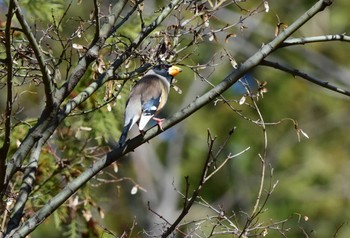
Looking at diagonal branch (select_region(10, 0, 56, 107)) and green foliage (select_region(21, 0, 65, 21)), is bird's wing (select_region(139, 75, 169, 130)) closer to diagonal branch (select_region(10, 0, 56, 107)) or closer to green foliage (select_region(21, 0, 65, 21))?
green foliage (select_region(21, 0, 65, 21))

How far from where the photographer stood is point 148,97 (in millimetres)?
5758

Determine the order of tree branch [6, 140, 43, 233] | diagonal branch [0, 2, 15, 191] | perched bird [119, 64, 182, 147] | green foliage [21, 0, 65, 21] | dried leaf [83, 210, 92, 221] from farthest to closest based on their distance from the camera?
1. dried leaf [83, 210, 92, 221]
2. green foliage [21, 0, 65, 21]
3. perched bird [119, 64, 182, 147]
4. tree branch [6, 140, 43, 233]
5. diagonal branch [0, 2, 15, 191]

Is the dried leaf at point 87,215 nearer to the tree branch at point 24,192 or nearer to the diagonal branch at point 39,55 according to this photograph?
the tree branch at point 24,192

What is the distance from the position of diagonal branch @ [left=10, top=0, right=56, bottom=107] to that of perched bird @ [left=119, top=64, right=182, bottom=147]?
0.93 meters

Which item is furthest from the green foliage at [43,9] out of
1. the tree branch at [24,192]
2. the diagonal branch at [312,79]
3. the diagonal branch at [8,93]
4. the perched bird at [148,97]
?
the diagonal branch at [312,79]

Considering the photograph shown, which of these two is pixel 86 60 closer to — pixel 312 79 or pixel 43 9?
pixel 312 79

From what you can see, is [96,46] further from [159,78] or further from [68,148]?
[68,148]

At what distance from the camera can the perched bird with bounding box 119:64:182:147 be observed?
557 centimetres

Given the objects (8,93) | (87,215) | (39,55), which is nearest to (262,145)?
(87,215)

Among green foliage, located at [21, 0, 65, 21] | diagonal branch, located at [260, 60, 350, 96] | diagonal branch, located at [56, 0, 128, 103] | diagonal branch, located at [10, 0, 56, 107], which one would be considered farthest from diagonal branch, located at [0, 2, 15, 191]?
green foliage, located at [21, 0, 65, 21]

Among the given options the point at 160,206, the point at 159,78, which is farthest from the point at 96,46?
the point at 160,206

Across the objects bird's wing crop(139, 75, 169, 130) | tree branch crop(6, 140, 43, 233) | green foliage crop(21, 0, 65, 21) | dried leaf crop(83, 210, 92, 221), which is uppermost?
green foliage crop(21, 0, 65, 21)

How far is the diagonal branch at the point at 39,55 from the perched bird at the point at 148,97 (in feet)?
3.06

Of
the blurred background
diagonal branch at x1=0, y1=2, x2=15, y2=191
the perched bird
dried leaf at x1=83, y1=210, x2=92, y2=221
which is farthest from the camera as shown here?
the blurred background
